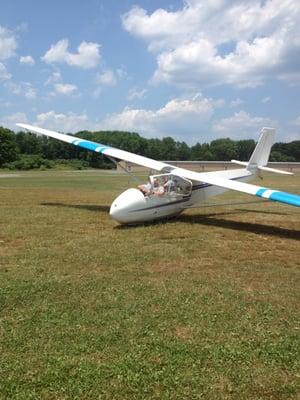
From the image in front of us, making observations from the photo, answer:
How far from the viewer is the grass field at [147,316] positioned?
4469mm

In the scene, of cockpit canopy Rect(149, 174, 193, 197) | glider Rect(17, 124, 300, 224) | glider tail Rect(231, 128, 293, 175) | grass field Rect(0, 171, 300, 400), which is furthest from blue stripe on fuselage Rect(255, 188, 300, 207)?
glider tail Rect(231, 128, 293, 175)

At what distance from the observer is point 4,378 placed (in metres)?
4.48

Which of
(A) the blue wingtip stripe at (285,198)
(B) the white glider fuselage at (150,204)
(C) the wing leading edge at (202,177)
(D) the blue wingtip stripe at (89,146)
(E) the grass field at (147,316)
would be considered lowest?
(E) the grass field at (147,316)

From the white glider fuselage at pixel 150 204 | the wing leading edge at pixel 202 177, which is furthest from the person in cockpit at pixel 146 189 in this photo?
the wing leading edge at pixel 202 177

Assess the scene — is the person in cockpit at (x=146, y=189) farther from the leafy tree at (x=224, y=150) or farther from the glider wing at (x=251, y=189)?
the leafy tree at (x=224, y=150)

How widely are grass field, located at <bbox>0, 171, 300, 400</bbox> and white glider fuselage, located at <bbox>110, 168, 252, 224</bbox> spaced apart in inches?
34.2

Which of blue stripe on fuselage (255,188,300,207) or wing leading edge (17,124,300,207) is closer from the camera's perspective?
blue stripe on fuselage (255,188,300,207)

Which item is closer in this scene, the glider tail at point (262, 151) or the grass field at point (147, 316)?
the grass field at point (147, 316)

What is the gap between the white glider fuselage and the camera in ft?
41.5

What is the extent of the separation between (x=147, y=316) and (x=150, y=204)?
739 centimetres

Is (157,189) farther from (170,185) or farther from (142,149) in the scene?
(142,149)

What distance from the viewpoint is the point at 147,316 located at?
20.0 ft

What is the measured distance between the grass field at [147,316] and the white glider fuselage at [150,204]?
87 centimetres

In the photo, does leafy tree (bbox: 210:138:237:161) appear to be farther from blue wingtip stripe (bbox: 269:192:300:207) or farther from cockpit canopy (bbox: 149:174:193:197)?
blue wingtip stripe (bbox: 269:192:300:207)
